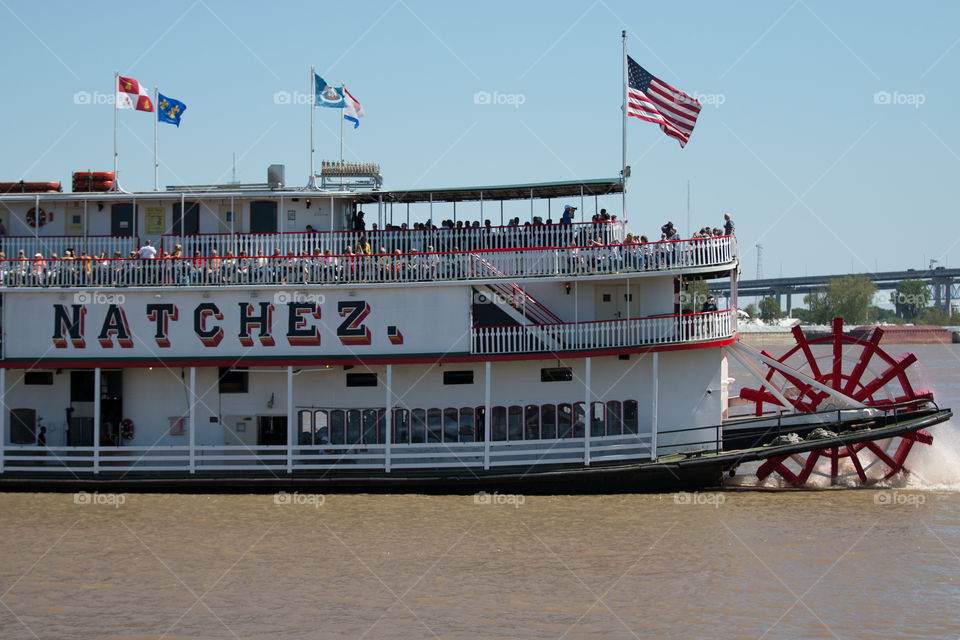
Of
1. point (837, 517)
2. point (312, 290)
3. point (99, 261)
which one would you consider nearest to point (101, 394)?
point (99, 261)

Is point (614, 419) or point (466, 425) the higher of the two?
point (614, 419)

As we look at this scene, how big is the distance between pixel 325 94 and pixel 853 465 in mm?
14680

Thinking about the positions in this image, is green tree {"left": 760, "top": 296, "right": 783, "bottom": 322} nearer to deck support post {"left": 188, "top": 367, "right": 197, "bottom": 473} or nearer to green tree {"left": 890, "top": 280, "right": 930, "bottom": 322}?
green tree {"left": 890, "top": 280, "right": 930, "bottom": 322}

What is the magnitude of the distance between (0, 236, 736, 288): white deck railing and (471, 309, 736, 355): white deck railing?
1.05 metres

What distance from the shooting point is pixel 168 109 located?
25.4 m

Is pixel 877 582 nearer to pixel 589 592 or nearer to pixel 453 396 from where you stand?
pixel 589 592

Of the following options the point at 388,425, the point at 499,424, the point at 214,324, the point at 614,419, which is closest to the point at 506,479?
the point at 499,424

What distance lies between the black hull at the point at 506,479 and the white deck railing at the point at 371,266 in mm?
3892

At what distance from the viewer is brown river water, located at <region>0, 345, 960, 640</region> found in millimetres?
14016

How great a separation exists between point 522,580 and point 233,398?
9202 millimetres

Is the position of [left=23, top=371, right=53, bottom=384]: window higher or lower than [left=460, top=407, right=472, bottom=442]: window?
higher

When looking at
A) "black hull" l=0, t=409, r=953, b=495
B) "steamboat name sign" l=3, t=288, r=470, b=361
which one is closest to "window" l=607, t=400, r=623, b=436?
"black hull" l=0, t=409, r=953, b=495

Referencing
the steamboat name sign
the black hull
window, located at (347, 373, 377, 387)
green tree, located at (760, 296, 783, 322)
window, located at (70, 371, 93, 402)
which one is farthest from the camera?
green tree, located at (760, 296, 783, 322)

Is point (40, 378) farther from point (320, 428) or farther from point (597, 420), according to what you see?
point (597, 420)
